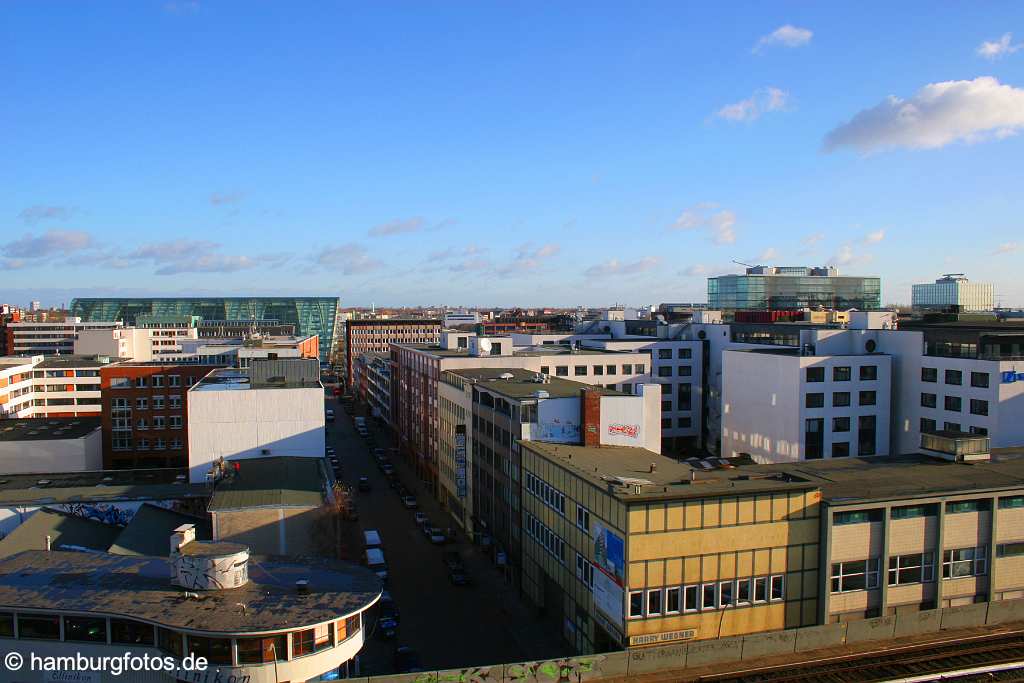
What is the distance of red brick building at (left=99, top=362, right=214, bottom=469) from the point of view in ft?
249

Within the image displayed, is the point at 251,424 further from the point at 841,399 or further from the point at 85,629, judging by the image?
the point at 841,399

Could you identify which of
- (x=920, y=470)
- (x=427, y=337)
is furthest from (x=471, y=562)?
(x=427, y=337)

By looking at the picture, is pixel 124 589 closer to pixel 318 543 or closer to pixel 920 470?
pixel 318 543

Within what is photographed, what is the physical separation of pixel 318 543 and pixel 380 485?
132ft

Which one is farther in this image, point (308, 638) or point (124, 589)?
point (124, 589)

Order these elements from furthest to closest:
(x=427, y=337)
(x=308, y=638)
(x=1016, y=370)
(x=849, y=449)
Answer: (x=427, y=337) < (x=849, y=449) < (x=1016, y=370) < (x=308, y=638)

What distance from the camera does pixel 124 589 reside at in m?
29.4

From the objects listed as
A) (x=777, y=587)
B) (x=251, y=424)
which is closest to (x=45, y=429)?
(x=251, y=424)

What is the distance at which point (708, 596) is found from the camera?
1240 inches

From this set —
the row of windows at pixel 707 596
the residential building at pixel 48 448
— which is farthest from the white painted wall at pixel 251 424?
the row of windows at pixel 707 596

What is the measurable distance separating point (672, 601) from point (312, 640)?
14290 millimetres

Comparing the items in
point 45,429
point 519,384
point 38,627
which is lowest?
point 38,627

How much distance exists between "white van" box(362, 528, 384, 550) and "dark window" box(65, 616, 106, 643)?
28.1 m

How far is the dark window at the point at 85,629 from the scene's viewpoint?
27938mm
